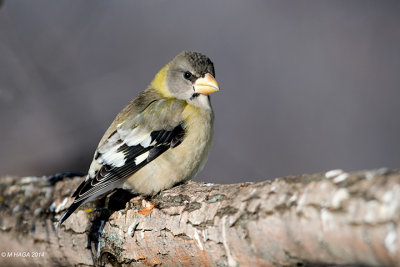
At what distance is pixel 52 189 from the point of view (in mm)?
3541

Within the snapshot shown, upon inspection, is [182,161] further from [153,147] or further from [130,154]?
[130,154]

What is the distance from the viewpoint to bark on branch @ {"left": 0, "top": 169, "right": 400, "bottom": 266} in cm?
160

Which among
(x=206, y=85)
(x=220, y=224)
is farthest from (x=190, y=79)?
(x=220, y=224)

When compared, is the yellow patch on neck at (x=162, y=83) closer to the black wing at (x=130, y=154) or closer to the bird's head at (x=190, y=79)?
the bird's head at (x=190, y=79)

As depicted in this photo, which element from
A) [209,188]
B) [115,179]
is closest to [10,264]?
[115,179]

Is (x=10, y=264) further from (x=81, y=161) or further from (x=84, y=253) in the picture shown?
(x=81, y=161)

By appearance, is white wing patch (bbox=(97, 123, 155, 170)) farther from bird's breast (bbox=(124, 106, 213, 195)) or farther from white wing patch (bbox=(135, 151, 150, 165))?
bird's breast (bbox=(124, 106, 213, 195))

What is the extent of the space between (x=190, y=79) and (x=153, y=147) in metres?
0.74

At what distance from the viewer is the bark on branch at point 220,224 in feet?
5.26

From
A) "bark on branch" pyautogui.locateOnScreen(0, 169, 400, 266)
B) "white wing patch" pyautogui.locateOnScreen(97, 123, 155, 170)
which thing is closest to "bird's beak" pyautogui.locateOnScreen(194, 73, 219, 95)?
→ "white wing patch" pyautogui.locateOnScreen(97, 123, 155, 170)

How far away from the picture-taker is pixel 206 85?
Answer: 3.51 m

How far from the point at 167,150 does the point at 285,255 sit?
1.46 m

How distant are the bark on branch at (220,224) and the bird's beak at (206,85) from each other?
2.82 feet

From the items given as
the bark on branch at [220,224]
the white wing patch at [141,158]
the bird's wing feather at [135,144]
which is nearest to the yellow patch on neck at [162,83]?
the bird's wing feather at [135,144]
